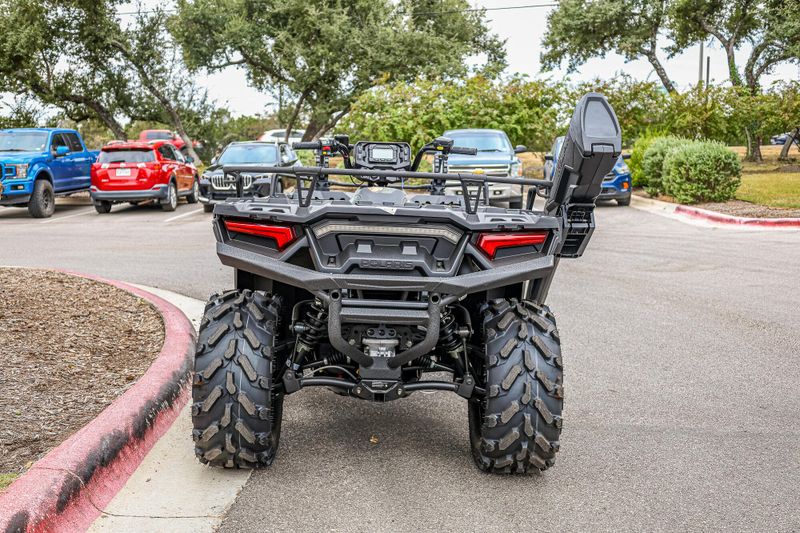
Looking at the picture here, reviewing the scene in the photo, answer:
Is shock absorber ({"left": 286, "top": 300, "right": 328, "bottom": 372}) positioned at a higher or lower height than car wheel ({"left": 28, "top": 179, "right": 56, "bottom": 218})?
higher

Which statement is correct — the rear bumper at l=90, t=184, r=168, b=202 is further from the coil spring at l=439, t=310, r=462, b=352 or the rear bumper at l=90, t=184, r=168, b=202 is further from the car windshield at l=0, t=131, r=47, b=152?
the coil spring at l=439, t=310, r=462, b=352

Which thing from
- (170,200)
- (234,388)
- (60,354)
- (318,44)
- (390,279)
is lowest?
(170,200)

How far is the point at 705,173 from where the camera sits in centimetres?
1905

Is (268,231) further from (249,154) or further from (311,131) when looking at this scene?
(311,131)

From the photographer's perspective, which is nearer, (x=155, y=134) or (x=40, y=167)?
(x=40, y=167)

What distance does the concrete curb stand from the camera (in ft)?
51.5

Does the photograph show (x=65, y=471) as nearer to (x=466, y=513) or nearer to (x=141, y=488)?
(x=141, y=488)

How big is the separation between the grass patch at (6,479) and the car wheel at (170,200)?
1743 cm

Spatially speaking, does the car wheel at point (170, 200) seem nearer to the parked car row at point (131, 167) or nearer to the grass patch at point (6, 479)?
the parked car row at point (131, 167)

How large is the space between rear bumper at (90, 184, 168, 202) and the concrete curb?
11107mm

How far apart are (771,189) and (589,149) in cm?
1934

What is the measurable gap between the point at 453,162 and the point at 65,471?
620 inches

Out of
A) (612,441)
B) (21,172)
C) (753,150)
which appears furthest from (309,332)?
(753,150)

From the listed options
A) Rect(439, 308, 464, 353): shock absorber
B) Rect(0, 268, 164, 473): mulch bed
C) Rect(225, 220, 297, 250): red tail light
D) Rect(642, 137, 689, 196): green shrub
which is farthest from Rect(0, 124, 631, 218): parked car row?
Rect(225, 220, 297, 250): red tail light
